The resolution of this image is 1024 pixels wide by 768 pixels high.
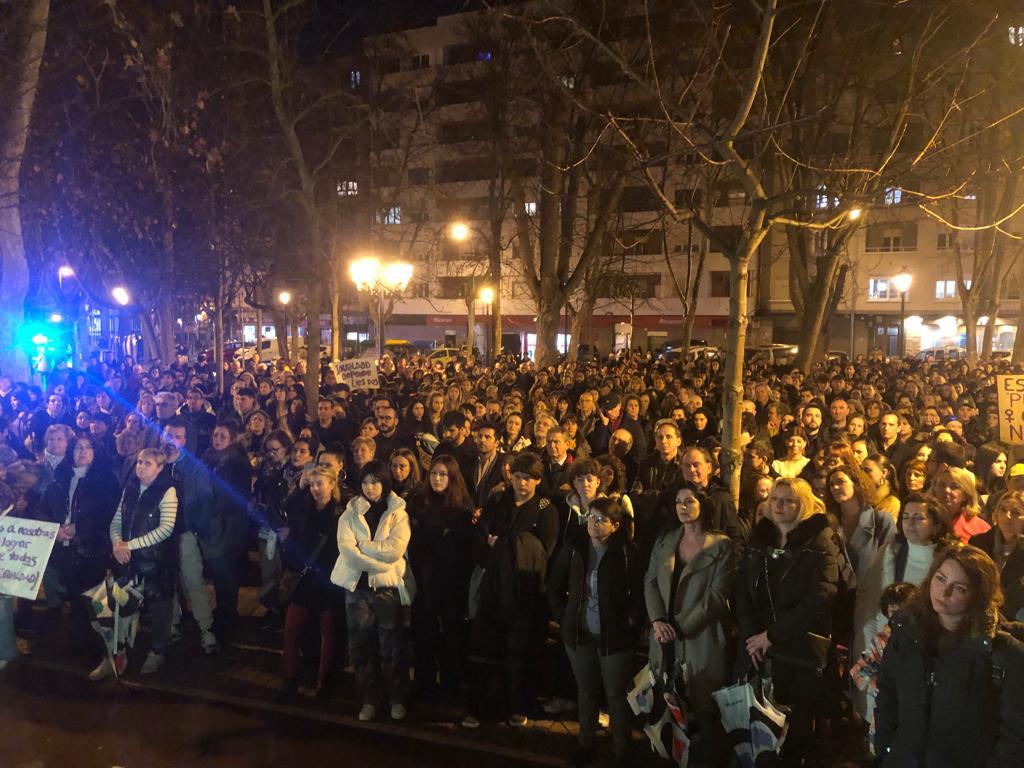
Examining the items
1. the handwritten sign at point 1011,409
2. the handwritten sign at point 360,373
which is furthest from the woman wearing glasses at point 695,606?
the handwritten sign at point 360,373

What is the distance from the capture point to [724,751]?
4.38 metres

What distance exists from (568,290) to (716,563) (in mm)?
15462

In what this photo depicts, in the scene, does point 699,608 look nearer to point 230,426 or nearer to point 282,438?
point 282,438

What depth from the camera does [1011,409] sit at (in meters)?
7.75

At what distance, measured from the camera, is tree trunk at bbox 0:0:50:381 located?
35.5ft

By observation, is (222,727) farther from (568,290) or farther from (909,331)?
(909,331)

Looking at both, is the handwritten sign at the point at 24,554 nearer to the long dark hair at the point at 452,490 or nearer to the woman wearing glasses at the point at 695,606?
the long dark hair at the point at 452,490

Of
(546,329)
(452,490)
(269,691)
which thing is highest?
(546,329)

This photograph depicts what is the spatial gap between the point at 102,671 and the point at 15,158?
9357 millimetres

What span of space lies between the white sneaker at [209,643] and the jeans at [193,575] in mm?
137

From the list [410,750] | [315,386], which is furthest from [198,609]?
[315,386]

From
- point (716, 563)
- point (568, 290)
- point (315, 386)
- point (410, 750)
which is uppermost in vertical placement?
point (568, 290)

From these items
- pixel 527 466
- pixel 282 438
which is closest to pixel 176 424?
pixel 282 438

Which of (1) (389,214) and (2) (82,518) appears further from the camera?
(1) (389,214)
